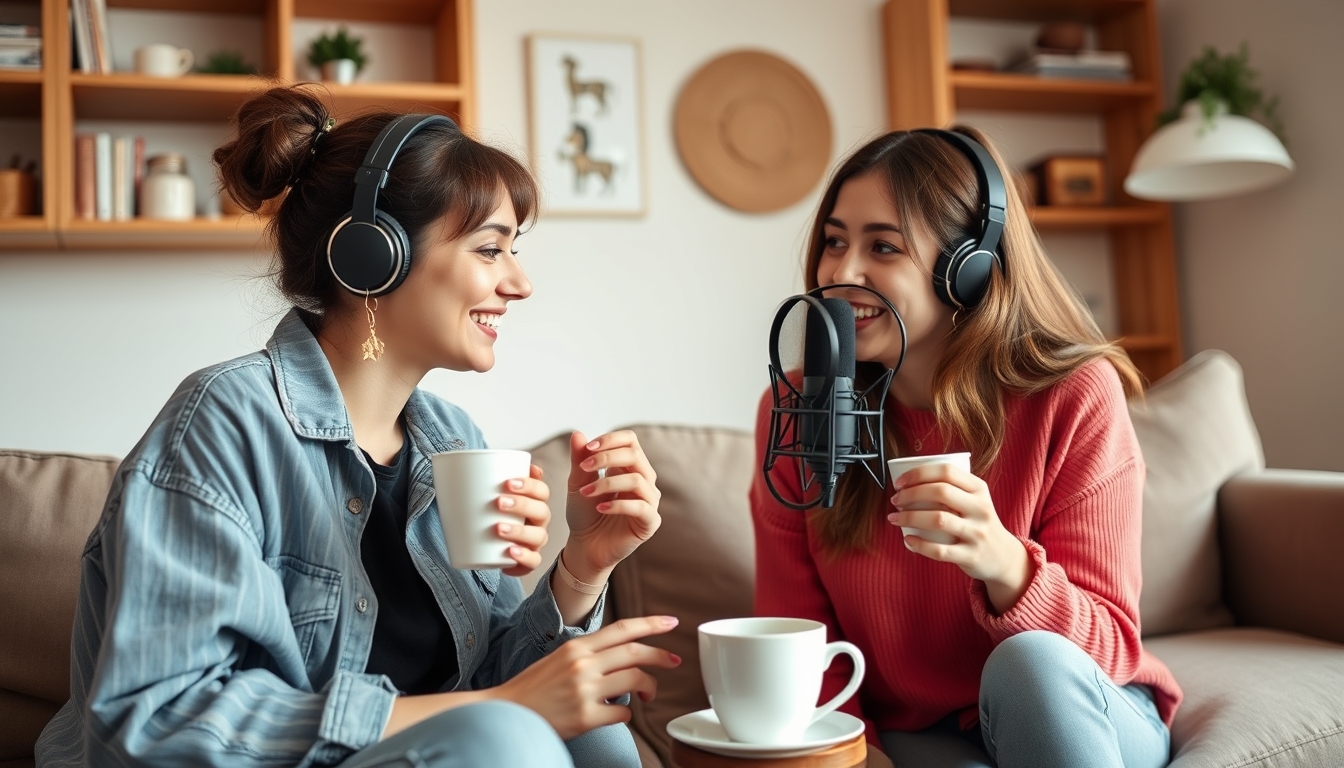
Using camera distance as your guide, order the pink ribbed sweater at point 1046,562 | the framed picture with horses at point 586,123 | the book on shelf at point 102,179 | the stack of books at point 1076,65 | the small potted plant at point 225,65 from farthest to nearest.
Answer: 1. the stack of books at point 1076,65
2. the framed picture with horses at point 586,123
3. the small potted plant at point 225,65
4. the book on shelf at point 102,179
5. the pink ribbed sweater at point 1046,562

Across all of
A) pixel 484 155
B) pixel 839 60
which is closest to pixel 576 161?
pixel 839 60

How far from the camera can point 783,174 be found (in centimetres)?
346

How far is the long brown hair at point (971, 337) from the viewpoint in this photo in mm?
1546

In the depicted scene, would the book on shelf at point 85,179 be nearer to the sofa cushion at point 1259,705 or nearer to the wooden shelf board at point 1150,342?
the sofa cushion at point 1259,705

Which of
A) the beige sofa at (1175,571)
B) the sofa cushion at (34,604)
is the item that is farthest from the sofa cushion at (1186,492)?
the sofa cushion at (34,604)

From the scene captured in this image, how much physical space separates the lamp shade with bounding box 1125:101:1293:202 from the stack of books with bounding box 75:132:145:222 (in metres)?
2.63

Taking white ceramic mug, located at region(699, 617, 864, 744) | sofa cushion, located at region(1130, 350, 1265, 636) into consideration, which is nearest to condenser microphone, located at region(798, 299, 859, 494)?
white ceramic mug, located at region(699, 617, 864, 744)

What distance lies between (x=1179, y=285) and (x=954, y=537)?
9.47 feet

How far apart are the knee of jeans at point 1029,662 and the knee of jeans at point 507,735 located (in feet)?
1.68

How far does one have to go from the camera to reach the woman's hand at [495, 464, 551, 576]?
1.08 meters

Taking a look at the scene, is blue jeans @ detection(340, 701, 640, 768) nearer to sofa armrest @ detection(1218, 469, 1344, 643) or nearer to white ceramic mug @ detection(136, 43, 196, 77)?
sofa armrest @ detection(1218, 469, 1344, 643)

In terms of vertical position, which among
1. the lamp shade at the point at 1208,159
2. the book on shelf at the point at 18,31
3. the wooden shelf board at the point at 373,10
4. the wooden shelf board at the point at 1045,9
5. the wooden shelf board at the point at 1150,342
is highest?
the wooden shelf board at the point at 1045,9

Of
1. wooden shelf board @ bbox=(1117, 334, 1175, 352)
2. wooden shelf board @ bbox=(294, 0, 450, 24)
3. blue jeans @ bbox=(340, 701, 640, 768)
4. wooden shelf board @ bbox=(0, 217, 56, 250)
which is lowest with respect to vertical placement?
blue jeans @ bbox=(340, 701, 640, 768)

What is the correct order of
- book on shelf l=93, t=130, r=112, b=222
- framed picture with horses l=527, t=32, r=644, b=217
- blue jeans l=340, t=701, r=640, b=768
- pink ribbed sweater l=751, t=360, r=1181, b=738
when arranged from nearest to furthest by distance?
1. blue jeans l=340, t=701, r=640, b=768
2. pink ribbed sweater l=751, t=360, r=1181, b=738
3. book on shelf l=93, t=130, r=112, b=222
4. framed picture with horses l=527, t=32, r=644, b=217
